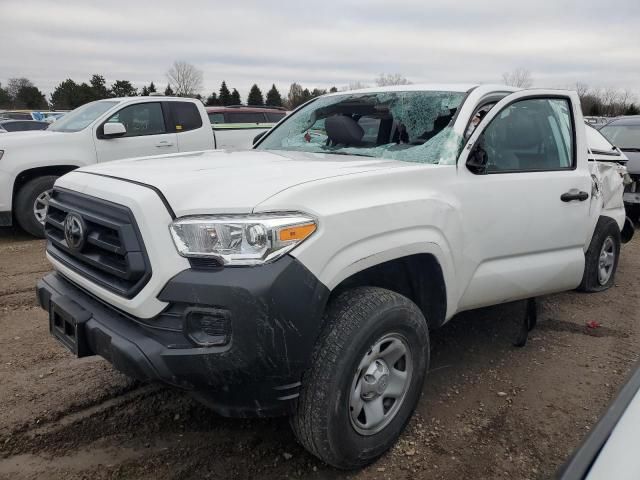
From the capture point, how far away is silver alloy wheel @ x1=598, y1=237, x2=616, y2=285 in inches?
200

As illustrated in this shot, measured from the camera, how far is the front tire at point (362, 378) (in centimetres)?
228

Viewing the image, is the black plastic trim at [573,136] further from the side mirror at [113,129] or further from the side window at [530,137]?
the side mirror at [113,129]

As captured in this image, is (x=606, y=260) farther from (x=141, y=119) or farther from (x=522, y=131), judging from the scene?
(x=141, y=119)

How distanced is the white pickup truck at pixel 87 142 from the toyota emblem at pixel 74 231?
4.85m

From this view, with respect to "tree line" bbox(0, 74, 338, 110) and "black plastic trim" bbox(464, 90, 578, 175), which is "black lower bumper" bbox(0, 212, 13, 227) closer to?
"black plastic trim" bbox(464, 90, 578, 175)

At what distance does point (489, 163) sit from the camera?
3.25m

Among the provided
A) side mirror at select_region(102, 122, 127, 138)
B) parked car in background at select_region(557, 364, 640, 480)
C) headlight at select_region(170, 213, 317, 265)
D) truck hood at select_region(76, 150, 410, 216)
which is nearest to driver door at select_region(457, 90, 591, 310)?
truck hood at select_region(76, 150, 410, 216)

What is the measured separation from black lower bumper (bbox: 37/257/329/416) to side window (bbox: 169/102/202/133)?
6.85 meters

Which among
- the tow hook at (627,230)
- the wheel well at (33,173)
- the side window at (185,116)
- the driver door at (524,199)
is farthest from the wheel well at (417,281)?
the side window at (185,116)

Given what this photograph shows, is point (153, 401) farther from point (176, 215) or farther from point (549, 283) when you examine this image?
point (549, 283)

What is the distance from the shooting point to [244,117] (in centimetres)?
1452

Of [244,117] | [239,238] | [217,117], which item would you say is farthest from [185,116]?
[239,238]

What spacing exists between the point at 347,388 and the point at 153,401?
1.41 m

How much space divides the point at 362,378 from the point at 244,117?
42.3ft
